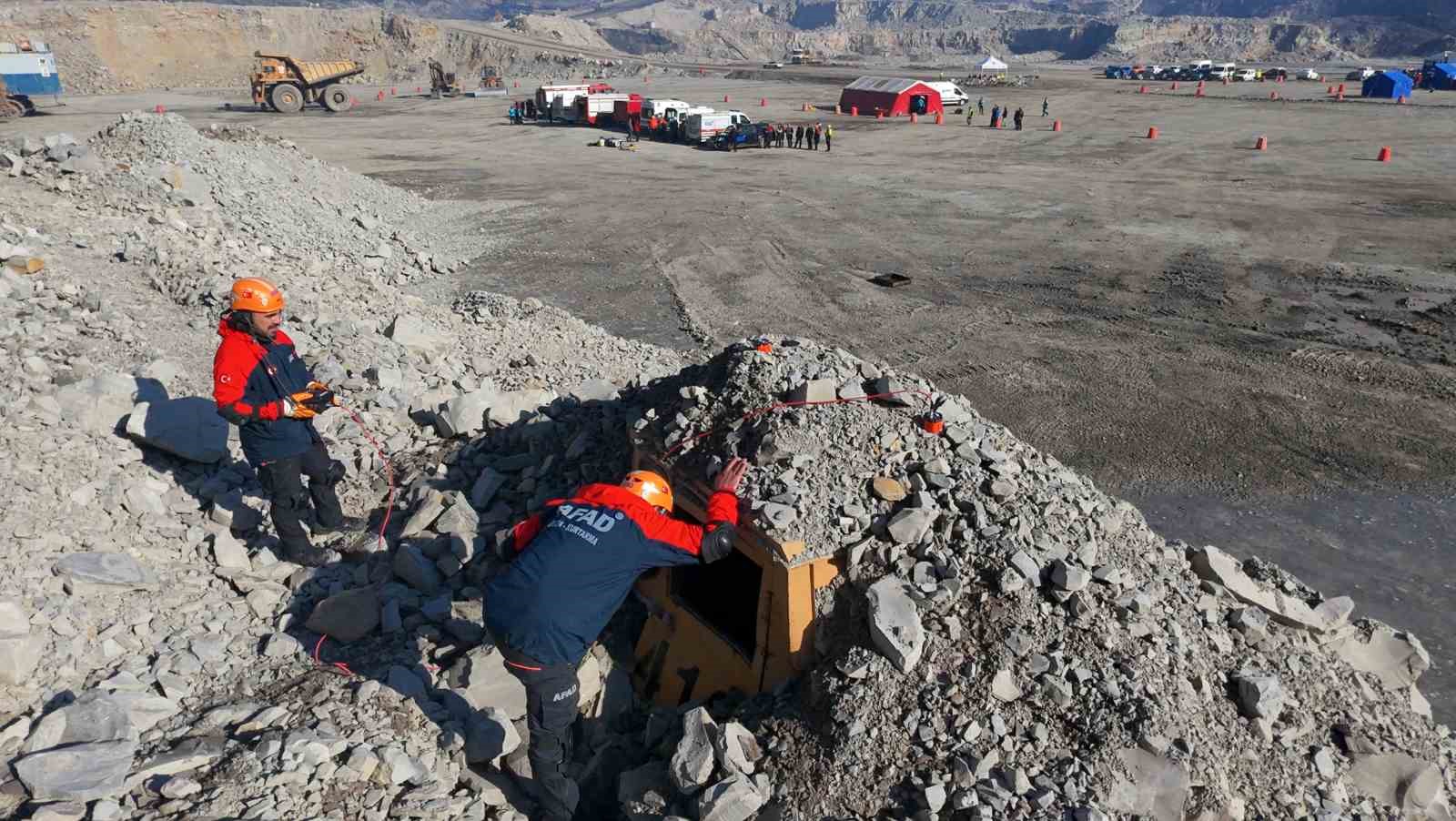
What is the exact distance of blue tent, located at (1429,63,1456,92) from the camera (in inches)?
1873

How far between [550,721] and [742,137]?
84.8 feet

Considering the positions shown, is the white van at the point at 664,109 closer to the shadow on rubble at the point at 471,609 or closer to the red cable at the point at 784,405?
the shadow on rubble at the point at 471,609

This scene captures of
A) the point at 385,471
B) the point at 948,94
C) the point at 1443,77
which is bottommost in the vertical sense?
the point at 385,471

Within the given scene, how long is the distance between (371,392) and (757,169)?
1841 cm

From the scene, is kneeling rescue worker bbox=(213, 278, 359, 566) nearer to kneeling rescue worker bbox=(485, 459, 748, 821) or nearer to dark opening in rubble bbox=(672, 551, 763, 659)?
kneeling rescue worker bbox=(485, 459, 748, 821)

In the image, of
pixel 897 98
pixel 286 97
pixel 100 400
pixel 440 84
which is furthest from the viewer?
pixel 440 84

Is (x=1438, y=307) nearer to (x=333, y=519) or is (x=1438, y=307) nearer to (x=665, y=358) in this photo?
(x=665, y=358)

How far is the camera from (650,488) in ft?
13.1

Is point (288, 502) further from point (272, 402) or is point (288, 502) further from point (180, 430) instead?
point (180, 430)

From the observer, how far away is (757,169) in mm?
24172

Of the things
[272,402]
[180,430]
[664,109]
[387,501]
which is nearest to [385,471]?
[387,501]

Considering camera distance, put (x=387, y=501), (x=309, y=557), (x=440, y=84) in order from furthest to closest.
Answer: (x=440, y=84)
(x=387, y=501)
(x=309, y=557)

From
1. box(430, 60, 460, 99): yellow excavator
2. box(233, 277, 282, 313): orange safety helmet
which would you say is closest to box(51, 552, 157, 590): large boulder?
box(233, 277, 282, 313): orange safety helmet

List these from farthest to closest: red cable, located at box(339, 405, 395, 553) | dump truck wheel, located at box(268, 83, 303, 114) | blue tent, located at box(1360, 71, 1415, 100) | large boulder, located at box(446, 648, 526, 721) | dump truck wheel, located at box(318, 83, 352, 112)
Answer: blue tent, located at box(1360, 71, 1415, 100), dump truck wheel, located at box(318, 83, 352, 112), dump truck wheel, located at box(268, 83, 303, 114), red cable, located at box(339, 405, 395, 553), large boulder, located at box(446, 648, 526, 721)
